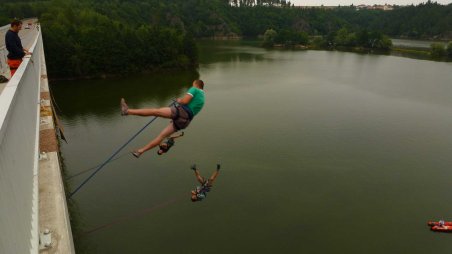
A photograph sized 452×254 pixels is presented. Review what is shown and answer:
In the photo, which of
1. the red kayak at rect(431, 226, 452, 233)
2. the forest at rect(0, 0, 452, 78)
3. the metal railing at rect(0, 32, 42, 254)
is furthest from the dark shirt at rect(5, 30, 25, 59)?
the forest at rect(0, 0, 452, 78)

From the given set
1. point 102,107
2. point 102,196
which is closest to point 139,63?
point 102,107

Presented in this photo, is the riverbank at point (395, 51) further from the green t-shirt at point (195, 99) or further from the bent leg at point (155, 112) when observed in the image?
the bent leg at point (155, 112)

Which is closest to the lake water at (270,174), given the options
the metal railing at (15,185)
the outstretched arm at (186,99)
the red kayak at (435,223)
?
the red kayak at (435,223)

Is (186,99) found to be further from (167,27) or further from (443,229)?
(167,27)

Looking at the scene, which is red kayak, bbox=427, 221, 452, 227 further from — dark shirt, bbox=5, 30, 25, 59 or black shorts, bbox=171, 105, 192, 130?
dark shirt, bbox=5, 30, 25, 59

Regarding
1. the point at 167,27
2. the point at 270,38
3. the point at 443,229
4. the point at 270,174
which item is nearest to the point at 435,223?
the point at 443,229

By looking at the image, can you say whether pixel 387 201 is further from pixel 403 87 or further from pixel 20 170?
pixel 403 87

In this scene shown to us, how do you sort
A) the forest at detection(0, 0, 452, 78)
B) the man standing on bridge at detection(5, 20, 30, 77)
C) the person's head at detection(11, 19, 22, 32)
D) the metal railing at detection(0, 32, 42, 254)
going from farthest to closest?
1. the forest at detection(0, 0, 452, 78)
2. the man standing on bridge at detection(5, 20, 30, 77)
3. the person's head at detection(11, 19, 22, 32)
4. the metal railing at detection(0, 32, 42, 254)
